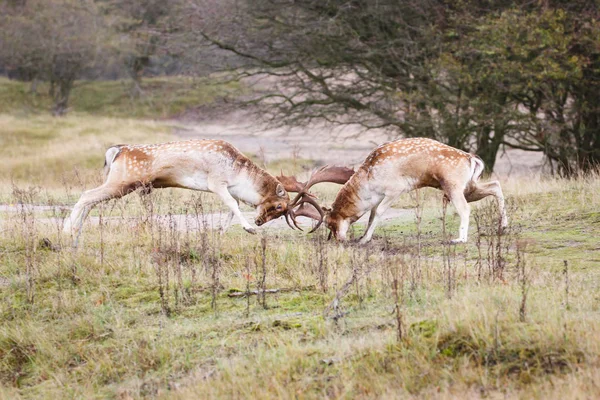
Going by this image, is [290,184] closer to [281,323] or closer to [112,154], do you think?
[112,154]

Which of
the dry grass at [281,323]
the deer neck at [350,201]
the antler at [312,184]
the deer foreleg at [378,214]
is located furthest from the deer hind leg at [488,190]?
the antler at [312,184]

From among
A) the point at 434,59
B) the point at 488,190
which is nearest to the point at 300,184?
the point at 488,190

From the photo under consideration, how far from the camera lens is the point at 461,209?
10.7 meters

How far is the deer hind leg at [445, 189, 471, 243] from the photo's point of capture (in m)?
10.5

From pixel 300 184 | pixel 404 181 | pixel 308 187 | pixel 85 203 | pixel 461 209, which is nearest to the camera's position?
pixel 461 209

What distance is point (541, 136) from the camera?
20125 millimetres

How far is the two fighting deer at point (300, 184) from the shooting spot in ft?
35.6

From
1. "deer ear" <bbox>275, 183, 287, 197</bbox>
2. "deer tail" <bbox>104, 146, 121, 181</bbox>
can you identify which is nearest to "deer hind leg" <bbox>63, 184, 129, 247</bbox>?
"deer tail" <bbox>104, 146, 121, 181</bbox>

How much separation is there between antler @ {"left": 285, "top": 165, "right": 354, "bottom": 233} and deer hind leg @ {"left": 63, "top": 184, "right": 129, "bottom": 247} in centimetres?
219

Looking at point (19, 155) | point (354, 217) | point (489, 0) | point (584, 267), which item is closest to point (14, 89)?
point (19, 155)

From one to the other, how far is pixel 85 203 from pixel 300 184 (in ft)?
9.17

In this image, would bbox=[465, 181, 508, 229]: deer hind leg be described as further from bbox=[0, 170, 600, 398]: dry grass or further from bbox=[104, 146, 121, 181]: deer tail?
bbox=[104, 146, 121, 181]: deer tail

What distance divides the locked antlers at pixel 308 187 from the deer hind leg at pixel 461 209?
151cm

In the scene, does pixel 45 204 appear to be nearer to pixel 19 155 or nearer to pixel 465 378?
pixel 465 378
